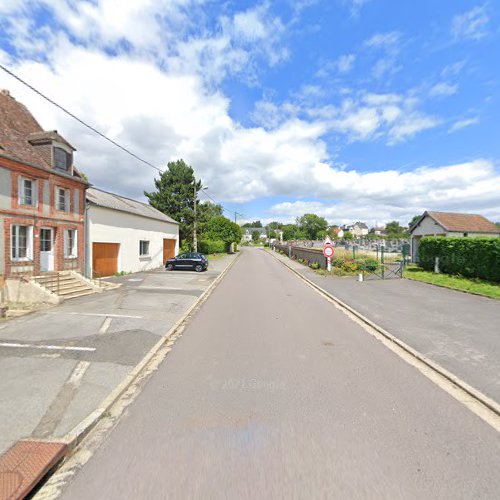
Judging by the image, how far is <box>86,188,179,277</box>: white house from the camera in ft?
52.7

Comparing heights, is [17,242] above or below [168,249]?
above

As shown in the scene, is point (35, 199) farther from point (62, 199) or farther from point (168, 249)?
point (168, 249)

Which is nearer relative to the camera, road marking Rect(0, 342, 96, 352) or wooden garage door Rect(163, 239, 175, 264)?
road marking Rect(0, 342, 96, 352)

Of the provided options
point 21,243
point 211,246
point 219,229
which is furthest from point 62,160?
point 219,229

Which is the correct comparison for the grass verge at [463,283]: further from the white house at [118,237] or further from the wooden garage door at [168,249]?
the wooden garage door at [168,249]

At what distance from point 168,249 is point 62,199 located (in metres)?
13.7

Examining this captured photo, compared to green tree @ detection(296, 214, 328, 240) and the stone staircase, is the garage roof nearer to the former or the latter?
the stone staircase

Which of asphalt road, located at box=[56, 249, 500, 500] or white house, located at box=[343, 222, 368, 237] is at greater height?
white house, located at box=[343, 222, 368, 237]

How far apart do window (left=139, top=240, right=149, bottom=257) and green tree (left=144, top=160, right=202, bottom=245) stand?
38.2ft

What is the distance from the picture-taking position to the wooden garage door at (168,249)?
26.3 metres

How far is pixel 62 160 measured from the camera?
44.3 feet

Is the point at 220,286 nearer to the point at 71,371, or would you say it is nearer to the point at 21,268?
the point at 21,268

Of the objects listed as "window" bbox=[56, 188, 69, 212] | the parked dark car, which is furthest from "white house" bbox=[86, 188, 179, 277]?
the parked dark car

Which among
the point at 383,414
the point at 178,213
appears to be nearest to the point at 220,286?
the point at 383,414
